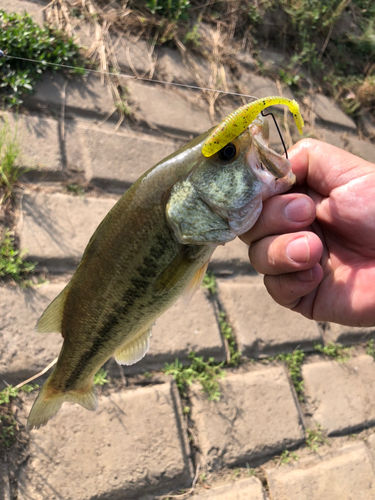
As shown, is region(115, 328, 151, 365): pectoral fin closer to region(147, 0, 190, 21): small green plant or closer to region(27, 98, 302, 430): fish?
region(27, 98, 302, 430): fish

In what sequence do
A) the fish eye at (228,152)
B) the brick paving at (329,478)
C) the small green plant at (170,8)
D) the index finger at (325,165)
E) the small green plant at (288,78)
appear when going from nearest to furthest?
the fish eye at (228,152) → the index finger at (325,165) → the brick paving at (329,478) → the small green plant at (170,8) → the small green plant at (288,78)

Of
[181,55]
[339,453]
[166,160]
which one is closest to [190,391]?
[339,453]

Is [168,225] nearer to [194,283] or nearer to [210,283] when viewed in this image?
[194,283]

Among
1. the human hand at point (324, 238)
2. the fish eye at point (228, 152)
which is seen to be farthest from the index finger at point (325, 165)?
the fish eye at point (228, 152)

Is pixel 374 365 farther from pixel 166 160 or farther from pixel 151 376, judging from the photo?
pixel 166 160

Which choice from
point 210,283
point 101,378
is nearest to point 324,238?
point 210,283

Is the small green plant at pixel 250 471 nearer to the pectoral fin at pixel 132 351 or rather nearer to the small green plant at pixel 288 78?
the pectoral fin at pixel 132 351
